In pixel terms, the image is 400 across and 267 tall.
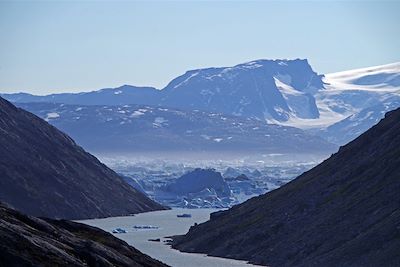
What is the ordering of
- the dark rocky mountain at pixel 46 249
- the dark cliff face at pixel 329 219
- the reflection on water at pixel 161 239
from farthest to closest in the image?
the reflection on water at pixel 161 239 < the dark cliff face at pixel 329 219 < the dark rocky mountain at pixel 46 249

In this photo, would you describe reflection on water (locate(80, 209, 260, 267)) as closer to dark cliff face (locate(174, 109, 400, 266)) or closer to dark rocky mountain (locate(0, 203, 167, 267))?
dark cliff face (locate(174, 109, 400, 266))

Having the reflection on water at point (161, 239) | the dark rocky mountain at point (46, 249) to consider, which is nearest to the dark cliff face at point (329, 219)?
the reflection on water at point (161, 239)

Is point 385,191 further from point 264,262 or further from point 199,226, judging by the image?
point 199,226

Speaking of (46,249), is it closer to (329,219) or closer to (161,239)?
(329,219)

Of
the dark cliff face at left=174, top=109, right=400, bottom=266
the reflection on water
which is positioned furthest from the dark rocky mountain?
the reflection on water

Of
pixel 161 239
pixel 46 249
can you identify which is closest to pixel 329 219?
pixel 161 239

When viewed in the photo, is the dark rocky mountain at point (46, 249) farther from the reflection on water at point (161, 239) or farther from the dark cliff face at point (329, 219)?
the reflection on water at point (161, 239)
